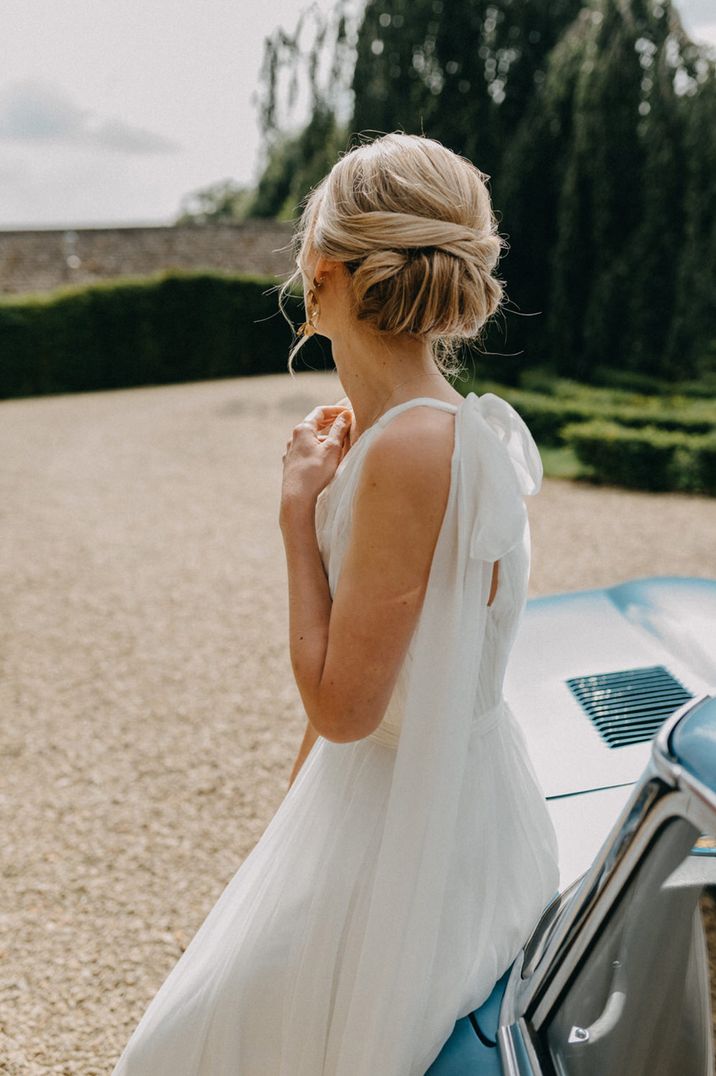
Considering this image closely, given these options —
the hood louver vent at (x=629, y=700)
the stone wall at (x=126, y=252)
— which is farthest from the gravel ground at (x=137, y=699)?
Answer: the stone wall at (x=126, y=252)

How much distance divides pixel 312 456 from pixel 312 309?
0.26 metres

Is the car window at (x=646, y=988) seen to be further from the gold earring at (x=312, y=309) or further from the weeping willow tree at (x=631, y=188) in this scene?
the weeping willow tree at (x=631, y=188)

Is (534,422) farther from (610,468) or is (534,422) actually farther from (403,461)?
(403,461)

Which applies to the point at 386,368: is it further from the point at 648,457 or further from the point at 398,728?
the point at 648,457

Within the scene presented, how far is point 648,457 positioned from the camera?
29.2ft

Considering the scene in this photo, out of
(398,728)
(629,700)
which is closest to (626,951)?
(398,728)

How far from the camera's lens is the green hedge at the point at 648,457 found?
8.71 m

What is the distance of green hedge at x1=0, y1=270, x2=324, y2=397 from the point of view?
1839cm

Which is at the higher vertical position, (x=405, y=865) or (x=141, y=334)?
(x=405, y=865)

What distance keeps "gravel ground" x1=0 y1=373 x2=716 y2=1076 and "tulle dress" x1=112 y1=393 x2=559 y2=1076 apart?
1.28 metres

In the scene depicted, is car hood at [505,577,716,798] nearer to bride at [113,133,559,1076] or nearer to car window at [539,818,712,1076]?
bride at [113,133,559,1076]

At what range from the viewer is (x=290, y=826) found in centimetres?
154

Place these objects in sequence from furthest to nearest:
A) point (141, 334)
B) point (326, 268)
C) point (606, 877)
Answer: point (141, 334)
point (326, 268)
point (606, 877)

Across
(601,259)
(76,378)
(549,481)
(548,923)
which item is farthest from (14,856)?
(76,378)
